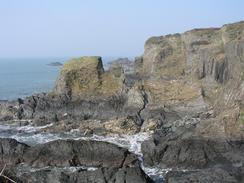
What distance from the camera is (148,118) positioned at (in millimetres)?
47531

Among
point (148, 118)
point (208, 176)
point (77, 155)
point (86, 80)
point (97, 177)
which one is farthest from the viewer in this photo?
point (86, 80)

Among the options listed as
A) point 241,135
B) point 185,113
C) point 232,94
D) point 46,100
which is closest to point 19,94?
point 46,100

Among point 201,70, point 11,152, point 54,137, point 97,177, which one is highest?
point 201,70

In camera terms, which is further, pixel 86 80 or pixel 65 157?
pixel 86 80

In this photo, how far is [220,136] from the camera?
118 feet

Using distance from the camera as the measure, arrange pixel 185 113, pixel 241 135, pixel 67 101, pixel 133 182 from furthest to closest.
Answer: pixel 67 101
pixel 185 113
pixel 241 135
pixel 133 182

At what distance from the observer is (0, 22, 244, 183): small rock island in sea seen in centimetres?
3186

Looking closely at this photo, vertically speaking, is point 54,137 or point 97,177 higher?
point 97,177

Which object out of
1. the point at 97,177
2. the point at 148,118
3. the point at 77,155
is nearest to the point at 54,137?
the point at 148,118

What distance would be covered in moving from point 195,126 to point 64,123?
49.7 feet

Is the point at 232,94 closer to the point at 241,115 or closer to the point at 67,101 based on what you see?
the point at 241,115

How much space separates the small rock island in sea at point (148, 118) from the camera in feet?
105

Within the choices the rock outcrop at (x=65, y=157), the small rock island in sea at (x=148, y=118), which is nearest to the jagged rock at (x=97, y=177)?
the small rock island in sea at (x=148, y=118)

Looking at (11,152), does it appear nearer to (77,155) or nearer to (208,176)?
(77,155)
